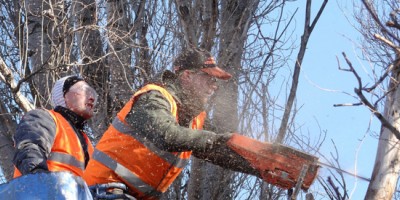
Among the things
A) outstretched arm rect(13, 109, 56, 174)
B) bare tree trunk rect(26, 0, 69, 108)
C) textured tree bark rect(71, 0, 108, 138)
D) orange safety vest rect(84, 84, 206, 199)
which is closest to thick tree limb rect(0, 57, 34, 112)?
bare tree trunk rect(26, 0, 69, 108)

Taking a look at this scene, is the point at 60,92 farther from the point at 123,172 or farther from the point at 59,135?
the point at 123,172

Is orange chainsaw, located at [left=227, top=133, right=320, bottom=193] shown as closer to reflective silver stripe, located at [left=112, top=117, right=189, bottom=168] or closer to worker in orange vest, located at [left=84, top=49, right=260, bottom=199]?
worker in orange vest, located at [left=84, top=49, right=260, bottom=199]

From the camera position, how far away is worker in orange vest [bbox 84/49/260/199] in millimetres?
4934

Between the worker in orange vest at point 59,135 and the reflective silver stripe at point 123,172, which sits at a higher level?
the worker in orange vest at point 59,135

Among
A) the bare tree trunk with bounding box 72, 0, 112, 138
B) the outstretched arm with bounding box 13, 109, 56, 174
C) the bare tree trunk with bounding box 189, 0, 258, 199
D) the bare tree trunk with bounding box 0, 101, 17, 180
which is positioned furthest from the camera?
the bare tree trunk with bounding box 72, 0, 112, 138

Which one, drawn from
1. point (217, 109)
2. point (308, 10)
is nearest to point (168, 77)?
point (308, 10)

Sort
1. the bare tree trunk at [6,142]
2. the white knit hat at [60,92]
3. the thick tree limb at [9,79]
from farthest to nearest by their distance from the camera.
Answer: the bare tree trunk at [6,142] < the thick tree limb at [9,79] < the white knit hat at [60,92]

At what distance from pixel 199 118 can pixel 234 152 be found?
0.49 metres

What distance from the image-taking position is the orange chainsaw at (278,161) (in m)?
4.87

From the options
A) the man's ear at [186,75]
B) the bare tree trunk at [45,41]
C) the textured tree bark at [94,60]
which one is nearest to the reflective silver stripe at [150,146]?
the man's ear at [186,75]

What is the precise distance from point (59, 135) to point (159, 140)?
66 cm

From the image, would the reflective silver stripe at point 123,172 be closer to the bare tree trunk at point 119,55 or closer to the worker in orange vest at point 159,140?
the worker in orange vest at point 159,140

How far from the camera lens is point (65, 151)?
5.17 metres

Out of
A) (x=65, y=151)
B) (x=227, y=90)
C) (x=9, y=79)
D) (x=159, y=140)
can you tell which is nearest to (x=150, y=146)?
(x=159, y=140)
